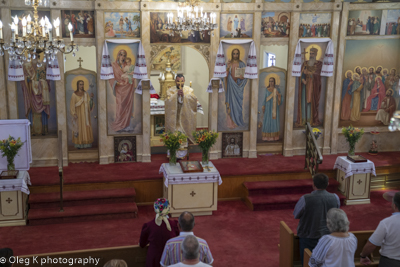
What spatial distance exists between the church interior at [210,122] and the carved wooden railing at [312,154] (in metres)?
0.05

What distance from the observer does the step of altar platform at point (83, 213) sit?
10.1m

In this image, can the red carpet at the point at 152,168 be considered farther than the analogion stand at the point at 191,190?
Yes

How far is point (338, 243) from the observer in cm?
552

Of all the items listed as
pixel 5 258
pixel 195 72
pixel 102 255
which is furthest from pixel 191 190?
pixel 195 72

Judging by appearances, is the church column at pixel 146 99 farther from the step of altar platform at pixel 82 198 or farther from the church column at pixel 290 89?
the church column at pixel 290 89

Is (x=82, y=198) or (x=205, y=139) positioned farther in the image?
(x=205, y=139)

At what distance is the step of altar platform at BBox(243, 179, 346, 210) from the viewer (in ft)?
36.6

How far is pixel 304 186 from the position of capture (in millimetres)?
11750

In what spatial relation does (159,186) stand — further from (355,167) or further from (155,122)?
(355,167)

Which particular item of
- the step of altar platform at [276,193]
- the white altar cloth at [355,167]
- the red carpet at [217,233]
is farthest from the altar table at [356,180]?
the red carpet at [217,233]

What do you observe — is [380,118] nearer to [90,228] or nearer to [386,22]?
[386,22]

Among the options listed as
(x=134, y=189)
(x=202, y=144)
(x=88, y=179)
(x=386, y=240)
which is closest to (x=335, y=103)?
(x=202, y=144)

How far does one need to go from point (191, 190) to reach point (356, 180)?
4.07 metres

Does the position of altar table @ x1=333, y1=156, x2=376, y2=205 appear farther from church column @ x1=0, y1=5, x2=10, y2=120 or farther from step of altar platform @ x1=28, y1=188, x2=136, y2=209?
church column @ x1=0, y1=5, x2=10, y2=120
